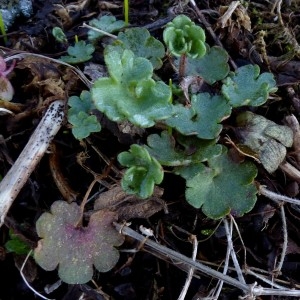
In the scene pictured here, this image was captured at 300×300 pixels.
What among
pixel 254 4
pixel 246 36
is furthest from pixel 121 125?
pixel 254 4

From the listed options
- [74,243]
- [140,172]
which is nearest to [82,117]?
[140,172]

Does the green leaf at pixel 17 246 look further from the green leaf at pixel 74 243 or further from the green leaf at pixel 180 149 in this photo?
the green leaf at pixel 180 149

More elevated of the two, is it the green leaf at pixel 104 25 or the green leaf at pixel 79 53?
the green leaf at pixel 104 25

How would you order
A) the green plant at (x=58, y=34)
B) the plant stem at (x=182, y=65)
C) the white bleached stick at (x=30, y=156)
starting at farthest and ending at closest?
1. the green plant at (x=58, y=34)
2. the plant stem at (x=182, y=65)
3. the white bleached stick at (x=30, y=156)

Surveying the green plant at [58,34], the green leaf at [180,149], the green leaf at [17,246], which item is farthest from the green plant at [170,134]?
the green plant at [58,34]

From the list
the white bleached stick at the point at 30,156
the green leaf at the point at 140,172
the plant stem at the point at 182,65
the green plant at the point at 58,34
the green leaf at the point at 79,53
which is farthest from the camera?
the green plant at the point at 58,34

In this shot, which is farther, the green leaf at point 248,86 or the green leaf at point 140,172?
the green leaf at point 248,86

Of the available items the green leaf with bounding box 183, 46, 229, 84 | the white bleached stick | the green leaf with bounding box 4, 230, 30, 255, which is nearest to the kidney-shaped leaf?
the green leaf with bounding box 183, 46, 229, 84
